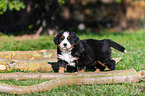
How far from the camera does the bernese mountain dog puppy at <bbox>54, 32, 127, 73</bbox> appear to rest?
4793 millimetres

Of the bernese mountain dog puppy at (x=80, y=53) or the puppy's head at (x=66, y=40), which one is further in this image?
the bernese mountain dog puppy at (x=80, y=53)

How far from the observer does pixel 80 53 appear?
16.2ft

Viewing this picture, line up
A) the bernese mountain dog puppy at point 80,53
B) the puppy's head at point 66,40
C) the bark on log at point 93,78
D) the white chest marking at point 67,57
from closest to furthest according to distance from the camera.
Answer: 1. the bark on log at point 93,78
2. the puppy's head at point 66,40
3. the bernese mountain dog puppy at point 80,53
4. the white chest marking at point 67,57

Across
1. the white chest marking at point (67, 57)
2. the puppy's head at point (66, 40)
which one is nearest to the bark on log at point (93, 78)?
the white chest marking at point (67, 57)

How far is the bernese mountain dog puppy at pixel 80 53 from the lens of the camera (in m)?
4.79

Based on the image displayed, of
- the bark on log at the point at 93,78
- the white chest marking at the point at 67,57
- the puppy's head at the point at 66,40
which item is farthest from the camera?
the white chest marking at the point at 67,57

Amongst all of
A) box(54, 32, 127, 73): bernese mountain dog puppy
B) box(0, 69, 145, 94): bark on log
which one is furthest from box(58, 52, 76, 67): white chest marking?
box(0, 69, 145, 94): bark on log

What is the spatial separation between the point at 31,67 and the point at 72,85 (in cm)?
166

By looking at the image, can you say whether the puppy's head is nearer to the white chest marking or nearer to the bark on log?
the white chest marking

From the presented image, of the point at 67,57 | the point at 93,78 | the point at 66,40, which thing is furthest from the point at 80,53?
the point at 93,78

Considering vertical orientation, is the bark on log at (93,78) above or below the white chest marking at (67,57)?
below

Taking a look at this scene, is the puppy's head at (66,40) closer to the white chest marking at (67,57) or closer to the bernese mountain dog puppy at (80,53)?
the bernese mountain dog puppy at (80,53)

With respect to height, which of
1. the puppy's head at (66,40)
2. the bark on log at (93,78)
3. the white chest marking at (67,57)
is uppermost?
the puppy's head at (66,40)

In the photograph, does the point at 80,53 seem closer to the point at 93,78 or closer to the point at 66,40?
the point at 66,40
